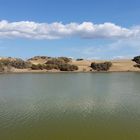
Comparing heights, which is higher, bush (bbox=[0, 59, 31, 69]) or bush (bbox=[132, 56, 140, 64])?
bush (bbox=[132, 56, 140, 64])

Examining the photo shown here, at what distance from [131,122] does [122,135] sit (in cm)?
444

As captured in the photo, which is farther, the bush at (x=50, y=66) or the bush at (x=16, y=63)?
the bush at (x=16, y=63)

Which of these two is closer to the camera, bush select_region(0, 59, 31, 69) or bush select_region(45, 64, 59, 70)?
bush select_region(45, 64, 59, 70)

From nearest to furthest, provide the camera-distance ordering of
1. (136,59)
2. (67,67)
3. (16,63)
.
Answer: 1. (67,67)
2. (16,63)
3. (136,59)

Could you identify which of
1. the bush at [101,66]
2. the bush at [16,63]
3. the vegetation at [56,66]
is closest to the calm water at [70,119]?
the vegetation at [56,66]

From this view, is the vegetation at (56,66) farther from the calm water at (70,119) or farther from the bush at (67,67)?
the calm water at (70,119)

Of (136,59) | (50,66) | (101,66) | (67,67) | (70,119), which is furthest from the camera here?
(136,59)

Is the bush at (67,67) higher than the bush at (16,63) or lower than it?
lower

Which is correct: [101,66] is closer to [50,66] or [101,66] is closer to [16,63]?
[50,66]

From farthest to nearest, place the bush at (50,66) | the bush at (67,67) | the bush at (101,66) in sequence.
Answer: the bush at (50,66)
the bush at (101,66)
the bush at (67,67)

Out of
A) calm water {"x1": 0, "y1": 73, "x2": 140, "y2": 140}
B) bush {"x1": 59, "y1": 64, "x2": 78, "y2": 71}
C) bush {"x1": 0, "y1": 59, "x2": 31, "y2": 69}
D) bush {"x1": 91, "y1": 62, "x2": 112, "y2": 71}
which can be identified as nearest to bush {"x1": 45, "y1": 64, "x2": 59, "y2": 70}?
bush {"x1": 59, "y1": 64, "x2": 78, "y2": 71}

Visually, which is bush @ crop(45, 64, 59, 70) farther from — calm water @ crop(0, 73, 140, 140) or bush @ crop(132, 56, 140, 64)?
calm water @ crop(0, 73, 140, 140)

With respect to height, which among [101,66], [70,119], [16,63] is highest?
[16,63]

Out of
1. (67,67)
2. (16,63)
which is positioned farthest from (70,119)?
(16,63)
